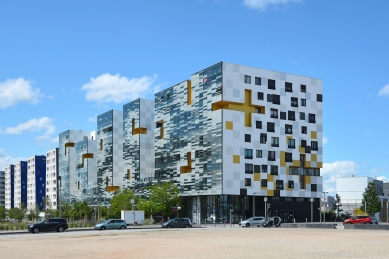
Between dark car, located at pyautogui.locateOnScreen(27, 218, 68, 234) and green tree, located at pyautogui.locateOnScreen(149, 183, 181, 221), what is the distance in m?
35.6

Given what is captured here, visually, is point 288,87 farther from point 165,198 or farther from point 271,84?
point 165,198

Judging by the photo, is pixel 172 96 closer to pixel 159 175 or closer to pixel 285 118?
pixel 159 175

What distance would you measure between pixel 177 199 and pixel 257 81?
27.1 metres

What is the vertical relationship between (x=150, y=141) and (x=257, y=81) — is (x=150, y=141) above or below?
below

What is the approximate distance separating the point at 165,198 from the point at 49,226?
3771 centimetres

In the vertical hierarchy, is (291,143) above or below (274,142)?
below

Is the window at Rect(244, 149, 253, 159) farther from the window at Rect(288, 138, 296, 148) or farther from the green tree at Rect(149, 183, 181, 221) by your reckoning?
the green tree at Rect(149, 183, 181, 221)

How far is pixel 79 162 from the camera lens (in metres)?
161

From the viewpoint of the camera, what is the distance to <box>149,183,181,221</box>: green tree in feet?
328

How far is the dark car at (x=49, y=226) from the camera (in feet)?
205

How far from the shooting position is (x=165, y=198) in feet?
327

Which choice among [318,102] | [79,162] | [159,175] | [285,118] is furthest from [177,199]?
[79,162]

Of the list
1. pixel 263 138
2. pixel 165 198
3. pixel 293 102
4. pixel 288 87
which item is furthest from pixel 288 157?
pixel 165 198

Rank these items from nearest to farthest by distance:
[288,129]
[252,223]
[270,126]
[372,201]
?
[252,223]
[270,126]
[288,129]
[372,201]
